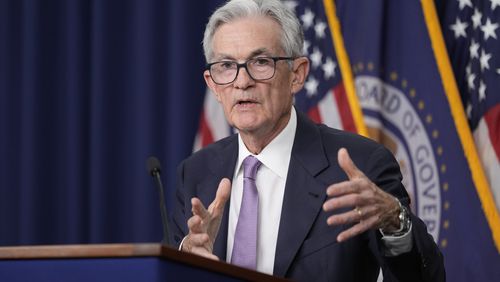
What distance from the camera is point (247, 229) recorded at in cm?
250

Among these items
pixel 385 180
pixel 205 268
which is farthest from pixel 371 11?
pixel 205 268

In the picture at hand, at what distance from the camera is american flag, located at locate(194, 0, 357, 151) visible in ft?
13.6

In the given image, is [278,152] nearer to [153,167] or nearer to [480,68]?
[153,167]

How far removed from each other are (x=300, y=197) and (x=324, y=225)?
0.10 m

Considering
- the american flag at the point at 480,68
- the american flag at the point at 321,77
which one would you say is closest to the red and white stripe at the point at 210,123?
the american flag at the point at 321,77

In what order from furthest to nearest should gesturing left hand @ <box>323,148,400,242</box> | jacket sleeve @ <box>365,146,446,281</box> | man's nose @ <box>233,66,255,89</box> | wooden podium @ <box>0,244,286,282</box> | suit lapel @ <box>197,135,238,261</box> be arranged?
1. suit lapel @ <box>197,135,238,261</box>
2. man's nose @ <box>233,66,255,89</box>
3. jacket sleeve @ <box>365,146,446,281</box>
4. gesturing left hand @ <box>323,148,400,242</box>
5. wooden podium @ <box>0,244,286,282</box>

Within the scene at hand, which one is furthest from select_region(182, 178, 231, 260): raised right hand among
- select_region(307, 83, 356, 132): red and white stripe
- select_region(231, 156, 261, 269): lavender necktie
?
select_region(307, 83, 356, 132): red and white stripe

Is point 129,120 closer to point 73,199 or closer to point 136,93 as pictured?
point 136,93

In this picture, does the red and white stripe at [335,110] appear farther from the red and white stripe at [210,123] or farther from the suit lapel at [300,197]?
the suit lapel at [300,197]

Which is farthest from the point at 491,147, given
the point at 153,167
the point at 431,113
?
the point at 153,167

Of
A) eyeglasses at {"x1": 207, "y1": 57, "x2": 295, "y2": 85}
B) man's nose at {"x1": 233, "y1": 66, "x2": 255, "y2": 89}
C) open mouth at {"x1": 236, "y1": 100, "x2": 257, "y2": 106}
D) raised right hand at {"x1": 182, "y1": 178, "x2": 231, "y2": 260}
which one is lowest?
raised right hand at {"x1": 182, "y1": 178, "x2": 231, "y2": 260}

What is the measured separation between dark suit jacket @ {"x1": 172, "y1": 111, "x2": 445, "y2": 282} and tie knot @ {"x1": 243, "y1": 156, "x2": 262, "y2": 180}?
0.08 metres

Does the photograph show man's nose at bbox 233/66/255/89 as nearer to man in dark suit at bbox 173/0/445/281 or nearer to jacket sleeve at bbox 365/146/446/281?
man in dark suit at bbox 173/0/445/281

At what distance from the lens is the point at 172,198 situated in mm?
4570
